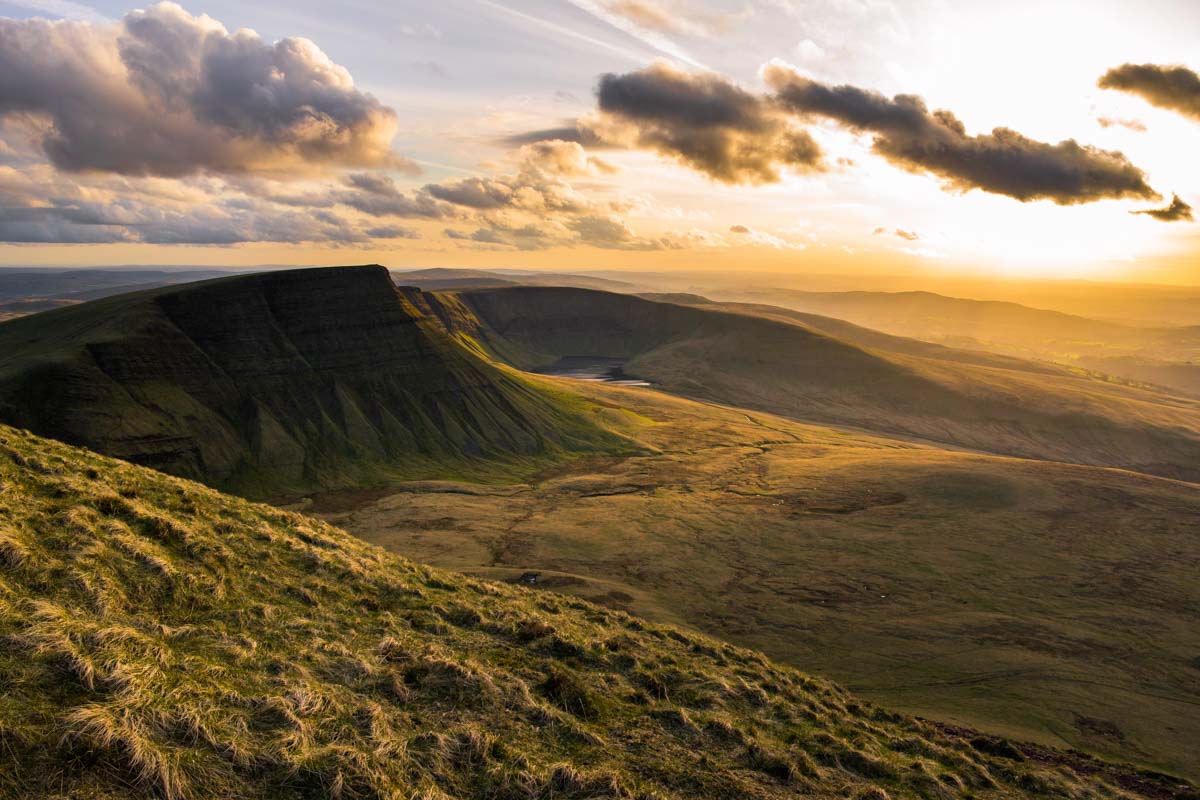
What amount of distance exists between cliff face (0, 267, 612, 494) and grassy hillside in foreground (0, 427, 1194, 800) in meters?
61.1

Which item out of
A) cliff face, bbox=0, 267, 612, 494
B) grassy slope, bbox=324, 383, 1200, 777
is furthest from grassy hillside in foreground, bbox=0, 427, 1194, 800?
cliff face, bbox=0, 267, 612, 494

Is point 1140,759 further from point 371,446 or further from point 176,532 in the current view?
point 371,446

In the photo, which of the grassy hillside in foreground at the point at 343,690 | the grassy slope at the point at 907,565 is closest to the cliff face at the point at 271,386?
the grassy slope at the point at 907,565

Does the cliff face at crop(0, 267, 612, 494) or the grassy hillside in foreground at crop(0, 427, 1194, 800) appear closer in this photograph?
the grassy hillside in foreground at crop(0, 427, 1194, 800)

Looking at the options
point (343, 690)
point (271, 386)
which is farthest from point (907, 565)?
point (271, 386)

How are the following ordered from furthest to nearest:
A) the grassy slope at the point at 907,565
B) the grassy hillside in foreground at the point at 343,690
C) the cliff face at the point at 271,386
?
the cliff face at the point at 271,386 < the grassy slope at the point at 907,565 < the grassy hillside in foreground at the point at 343,690

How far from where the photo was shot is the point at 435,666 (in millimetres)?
20844

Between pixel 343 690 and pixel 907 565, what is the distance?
6097cm

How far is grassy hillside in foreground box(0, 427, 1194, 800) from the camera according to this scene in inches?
520

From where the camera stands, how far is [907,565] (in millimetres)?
64125

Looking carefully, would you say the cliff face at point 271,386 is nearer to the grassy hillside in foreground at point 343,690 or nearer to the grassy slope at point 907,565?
the grassy slope at point 907,565

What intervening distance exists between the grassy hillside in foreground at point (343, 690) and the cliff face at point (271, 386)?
6112 cm

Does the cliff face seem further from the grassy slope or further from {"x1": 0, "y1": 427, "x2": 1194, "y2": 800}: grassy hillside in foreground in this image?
{"x1": 0, "y1": 427, "x2": 1194, "y2": 800}: grassy hillside in foreground

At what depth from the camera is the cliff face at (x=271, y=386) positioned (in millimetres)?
80812
